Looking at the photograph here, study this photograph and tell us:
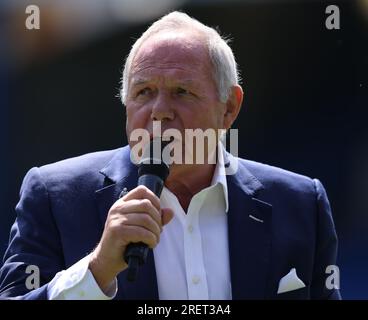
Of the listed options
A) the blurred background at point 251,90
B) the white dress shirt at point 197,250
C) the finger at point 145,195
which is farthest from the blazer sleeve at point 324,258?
the blurred background at point 251,90

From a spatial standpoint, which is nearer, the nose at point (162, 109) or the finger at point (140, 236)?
the finger at point (140, 236)

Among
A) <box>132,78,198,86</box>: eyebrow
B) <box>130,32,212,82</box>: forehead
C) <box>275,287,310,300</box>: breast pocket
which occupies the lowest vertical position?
<box>275,287,310,300</box>: breast pocket

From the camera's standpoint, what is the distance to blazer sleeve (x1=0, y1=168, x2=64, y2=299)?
73.4 inches

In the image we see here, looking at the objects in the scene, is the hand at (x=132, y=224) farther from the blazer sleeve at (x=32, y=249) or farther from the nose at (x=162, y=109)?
the nose at (x=162, y=109)

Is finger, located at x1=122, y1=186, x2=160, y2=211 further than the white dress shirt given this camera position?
No

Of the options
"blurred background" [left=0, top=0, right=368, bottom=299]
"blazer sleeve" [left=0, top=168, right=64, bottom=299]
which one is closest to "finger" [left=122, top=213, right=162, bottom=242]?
"blazer sleeve" [left=0, top=168, right=64, bottom=299]

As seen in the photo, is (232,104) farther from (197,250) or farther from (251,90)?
(251,90)

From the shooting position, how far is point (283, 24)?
4.11 meters

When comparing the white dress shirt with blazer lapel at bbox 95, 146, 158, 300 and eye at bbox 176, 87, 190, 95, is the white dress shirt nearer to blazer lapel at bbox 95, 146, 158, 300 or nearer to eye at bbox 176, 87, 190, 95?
blazer lapel at bbox 95, 146, 158, 300

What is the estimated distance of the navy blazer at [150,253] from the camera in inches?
76.8

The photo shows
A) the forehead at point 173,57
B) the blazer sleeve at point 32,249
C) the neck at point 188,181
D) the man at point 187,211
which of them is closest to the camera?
the blazer sleeve at point 32,249

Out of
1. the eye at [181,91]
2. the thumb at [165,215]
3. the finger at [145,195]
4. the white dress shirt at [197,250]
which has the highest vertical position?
the eye at [181,91]

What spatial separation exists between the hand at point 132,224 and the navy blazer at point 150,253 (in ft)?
1.47
